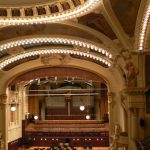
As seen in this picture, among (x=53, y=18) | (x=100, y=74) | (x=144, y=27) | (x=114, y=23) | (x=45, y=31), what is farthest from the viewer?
(x=100, y=74)

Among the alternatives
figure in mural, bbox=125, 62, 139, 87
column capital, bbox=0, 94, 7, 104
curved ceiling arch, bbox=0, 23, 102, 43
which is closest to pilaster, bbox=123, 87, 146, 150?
figure in mural, bbox=125, 62, 139, 87

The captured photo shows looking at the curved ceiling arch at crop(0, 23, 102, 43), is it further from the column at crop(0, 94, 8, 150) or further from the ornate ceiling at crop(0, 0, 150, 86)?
the column at crop(0, 94, 8, 150)

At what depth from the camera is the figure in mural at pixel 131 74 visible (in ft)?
43.3

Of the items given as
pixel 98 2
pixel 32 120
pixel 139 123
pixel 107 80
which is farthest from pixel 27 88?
pixel 98 2

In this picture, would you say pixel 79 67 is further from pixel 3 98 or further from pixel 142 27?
pixel 142 27

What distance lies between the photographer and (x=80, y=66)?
1836 centimetres

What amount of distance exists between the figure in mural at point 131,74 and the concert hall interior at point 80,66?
4 centimetres

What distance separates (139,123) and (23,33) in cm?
560

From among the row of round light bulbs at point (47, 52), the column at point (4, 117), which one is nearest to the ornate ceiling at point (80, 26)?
the row of round light bulbs at point (47, 52)

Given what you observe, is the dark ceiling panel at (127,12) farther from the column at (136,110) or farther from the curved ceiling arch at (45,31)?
the column at (136,110)

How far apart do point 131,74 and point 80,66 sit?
5337 millimetres

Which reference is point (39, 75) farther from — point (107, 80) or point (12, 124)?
point (12, 124)

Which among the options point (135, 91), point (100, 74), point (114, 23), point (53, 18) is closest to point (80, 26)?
point (53, 18)

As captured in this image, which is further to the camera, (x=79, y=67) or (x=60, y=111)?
(x=60, y=111)
